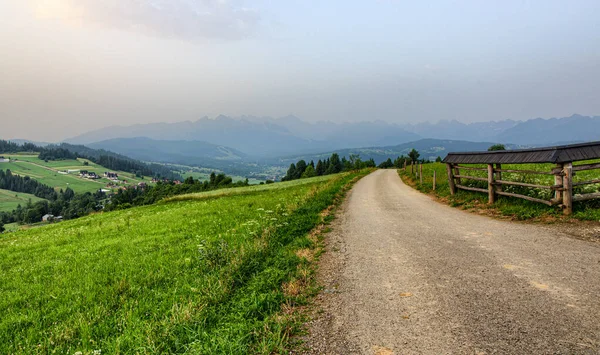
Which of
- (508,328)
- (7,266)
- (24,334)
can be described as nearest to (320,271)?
(508,328)

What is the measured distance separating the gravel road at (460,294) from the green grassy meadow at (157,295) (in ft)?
→ 3.46

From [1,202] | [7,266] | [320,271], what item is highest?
[320,271]

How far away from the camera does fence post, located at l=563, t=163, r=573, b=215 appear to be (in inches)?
441

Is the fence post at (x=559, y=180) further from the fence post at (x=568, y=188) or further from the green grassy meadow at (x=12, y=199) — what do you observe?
the green grassy meadow at (x=12, y=199)

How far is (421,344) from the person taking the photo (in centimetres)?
430

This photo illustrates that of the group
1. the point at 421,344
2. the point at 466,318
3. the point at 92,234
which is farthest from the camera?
the point at 92,234

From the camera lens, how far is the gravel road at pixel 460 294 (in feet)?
14.1

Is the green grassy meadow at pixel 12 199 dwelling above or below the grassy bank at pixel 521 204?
below

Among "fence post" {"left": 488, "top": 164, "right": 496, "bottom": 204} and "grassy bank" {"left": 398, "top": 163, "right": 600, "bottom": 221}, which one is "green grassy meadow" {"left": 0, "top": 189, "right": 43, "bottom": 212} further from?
"fence post" {"left": 488, "top": 164, "right": 496, "bottom": 204}

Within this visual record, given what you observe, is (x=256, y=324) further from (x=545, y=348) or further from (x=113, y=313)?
(x=545, y=348)

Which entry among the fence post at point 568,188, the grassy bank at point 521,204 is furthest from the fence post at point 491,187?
the fence post at point 568,188

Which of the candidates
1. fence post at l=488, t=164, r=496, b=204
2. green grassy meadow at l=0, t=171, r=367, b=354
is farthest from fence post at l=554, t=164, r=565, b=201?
green grassy meadow at l=0, t=171, r=367, b=354

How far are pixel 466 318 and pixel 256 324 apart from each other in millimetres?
3761

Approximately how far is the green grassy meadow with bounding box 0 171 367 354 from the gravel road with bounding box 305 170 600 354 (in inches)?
41.5
